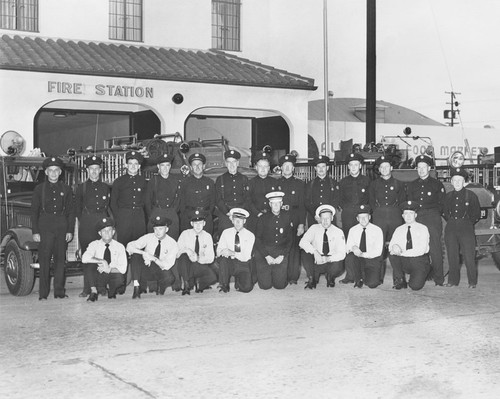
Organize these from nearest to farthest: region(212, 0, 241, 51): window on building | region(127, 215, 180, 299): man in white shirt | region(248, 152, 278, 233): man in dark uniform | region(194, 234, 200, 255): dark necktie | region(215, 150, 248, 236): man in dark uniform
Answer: region(127, 215, 180, 299): man in white shirt → region(194, 234, 200, 255): dark necktie → region(215, 150, 248, 236): man in dark uniform → region(248, 152, 278, 233): man in dark uniform → region(212, 0, 241, 51): window on building

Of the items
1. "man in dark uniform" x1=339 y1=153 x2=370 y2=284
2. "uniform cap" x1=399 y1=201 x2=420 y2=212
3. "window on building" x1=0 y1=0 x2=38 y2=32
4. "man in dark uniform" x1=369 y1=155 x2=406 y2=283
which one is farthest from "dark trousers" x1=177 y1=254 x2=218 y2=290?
"window on building" x1=0 y1=0 x2=38 y2=32

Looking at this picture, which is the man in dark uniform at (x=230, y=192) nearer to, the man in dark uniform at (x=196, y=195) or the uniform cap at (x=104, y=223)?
the man in dark uniform at (x=196, y=195)

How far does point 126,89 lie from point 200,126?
248 inches

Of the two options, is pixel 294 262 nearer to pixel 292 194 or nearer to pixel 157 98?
pixel 292 194

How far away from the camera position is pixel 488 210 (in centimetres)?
1413

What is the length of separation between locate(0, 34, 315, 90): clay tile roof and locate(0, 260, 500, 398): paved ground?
34.7 feet

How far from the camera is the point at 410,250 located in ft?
38.9

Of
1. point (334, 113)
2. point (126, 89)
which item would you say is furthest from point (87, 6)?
point (334, 113)

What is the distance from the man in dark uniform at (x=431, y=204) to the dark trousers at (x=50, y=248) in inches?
196

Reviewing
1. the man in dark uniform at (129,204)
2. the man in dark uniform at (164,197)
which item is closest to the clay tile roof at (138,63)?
the man in dark uniform at (164,197)

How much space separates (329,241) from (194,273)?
2003 millimetres

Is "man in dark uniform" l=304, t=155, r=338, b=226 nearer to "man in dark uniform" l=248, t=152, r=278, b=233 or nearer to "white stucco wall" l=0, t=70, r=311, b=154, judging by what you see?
"man in dark uniform" l=248, t=152, r=278, b=233

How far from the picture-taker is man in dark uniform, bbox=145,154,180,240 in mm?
11930

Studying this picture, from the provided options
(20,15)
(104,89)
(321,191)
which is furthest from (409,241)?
(20,15)
